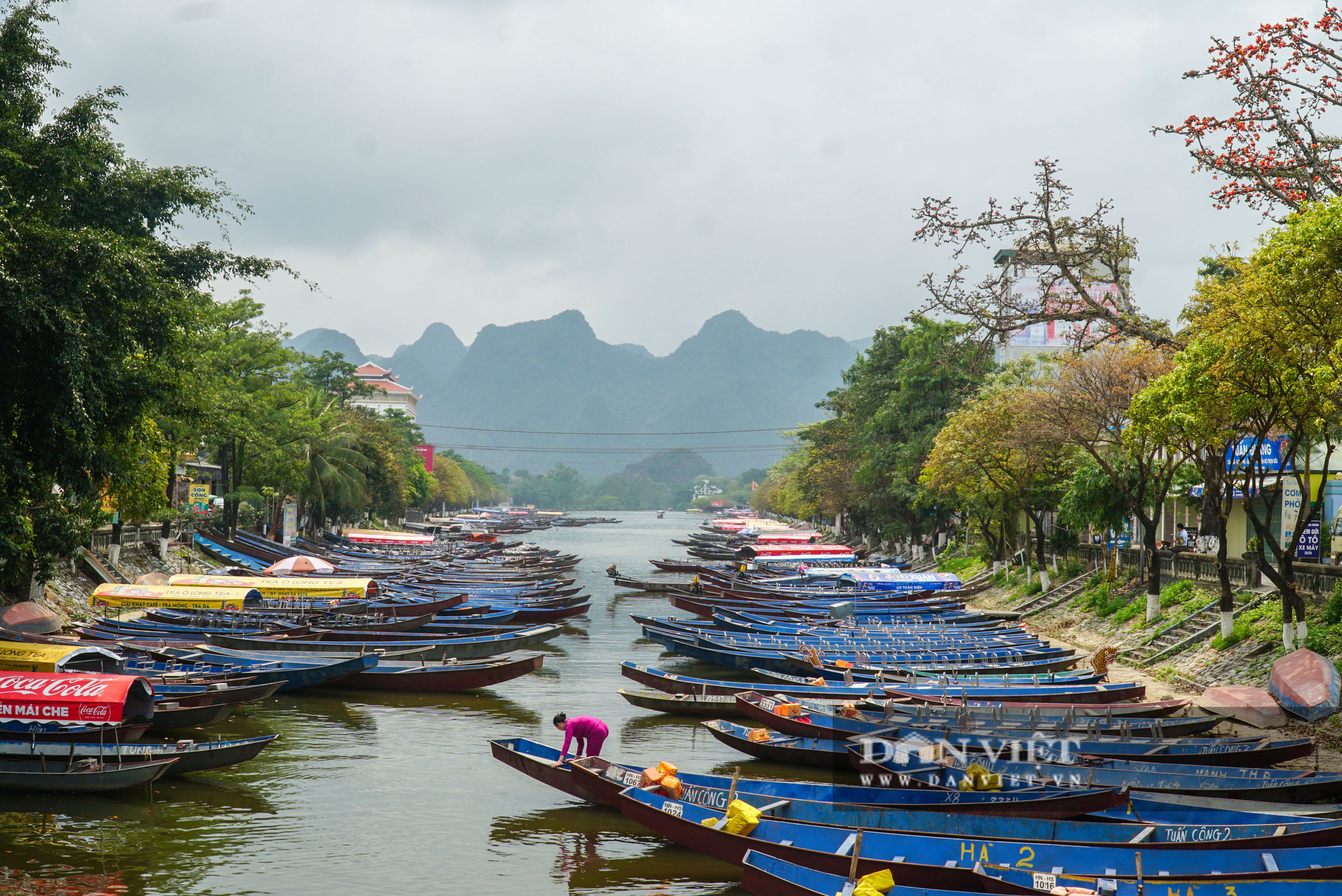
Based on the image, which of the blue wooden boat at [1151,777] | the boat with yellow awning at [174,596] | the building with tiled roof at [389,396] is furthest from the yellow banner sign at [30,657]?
the building with tiled roof at [389,396]

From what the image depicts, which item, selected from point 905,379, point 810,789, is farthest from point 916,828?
point 905,379

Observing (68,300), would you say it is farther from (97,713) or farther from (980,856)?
(980,856)

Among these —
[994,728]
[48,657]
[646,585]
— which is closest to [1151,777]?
[994,728]

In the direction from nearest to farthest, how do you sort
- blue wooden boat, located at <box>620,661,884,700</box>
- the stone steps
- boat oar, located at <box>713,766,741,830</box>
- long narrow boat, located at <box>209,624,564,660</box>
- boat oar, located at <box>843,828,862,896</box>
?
boat oar, located at <box>843,828,862,896</box>
boat oar, located at <box>713,766,741,830</box>
blue wooden boat, located at <box>620,661,884,700</box>
long narrow boat, located at <box>209,624,564,660</box>
the stone steps

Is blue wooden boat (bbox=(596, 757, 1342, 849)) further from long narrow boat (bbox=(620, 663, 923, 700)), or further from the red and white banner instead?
the red and white banner

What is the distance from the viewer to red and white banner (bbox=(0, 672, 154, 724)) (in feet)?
52.1

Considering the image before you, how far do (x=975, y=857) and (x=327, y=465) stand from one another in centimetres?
5889

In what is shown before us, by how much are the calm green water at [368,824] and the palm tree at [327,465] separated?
38840 millimetres

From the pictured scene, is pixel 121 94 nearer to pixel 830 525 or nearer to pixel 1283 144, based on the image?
pixel 1283 144

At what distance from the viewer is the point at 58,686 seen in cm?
1619

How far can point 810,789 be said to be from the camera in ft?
46.1

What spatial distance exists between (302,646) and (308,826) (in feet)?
42.3

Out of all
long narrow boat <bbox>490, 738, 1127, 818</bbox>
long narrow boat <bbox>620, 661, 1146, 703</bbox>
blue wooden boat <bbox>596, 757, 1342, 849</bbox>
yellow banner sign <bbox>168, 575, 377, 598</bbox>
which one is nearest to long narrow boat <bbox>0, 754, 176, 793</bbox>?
long narrow boat <bbox>490, 738, 1127, 818</bbox>

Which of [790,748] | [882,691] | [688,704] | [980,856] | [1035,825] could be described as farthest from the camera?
[688,704]
